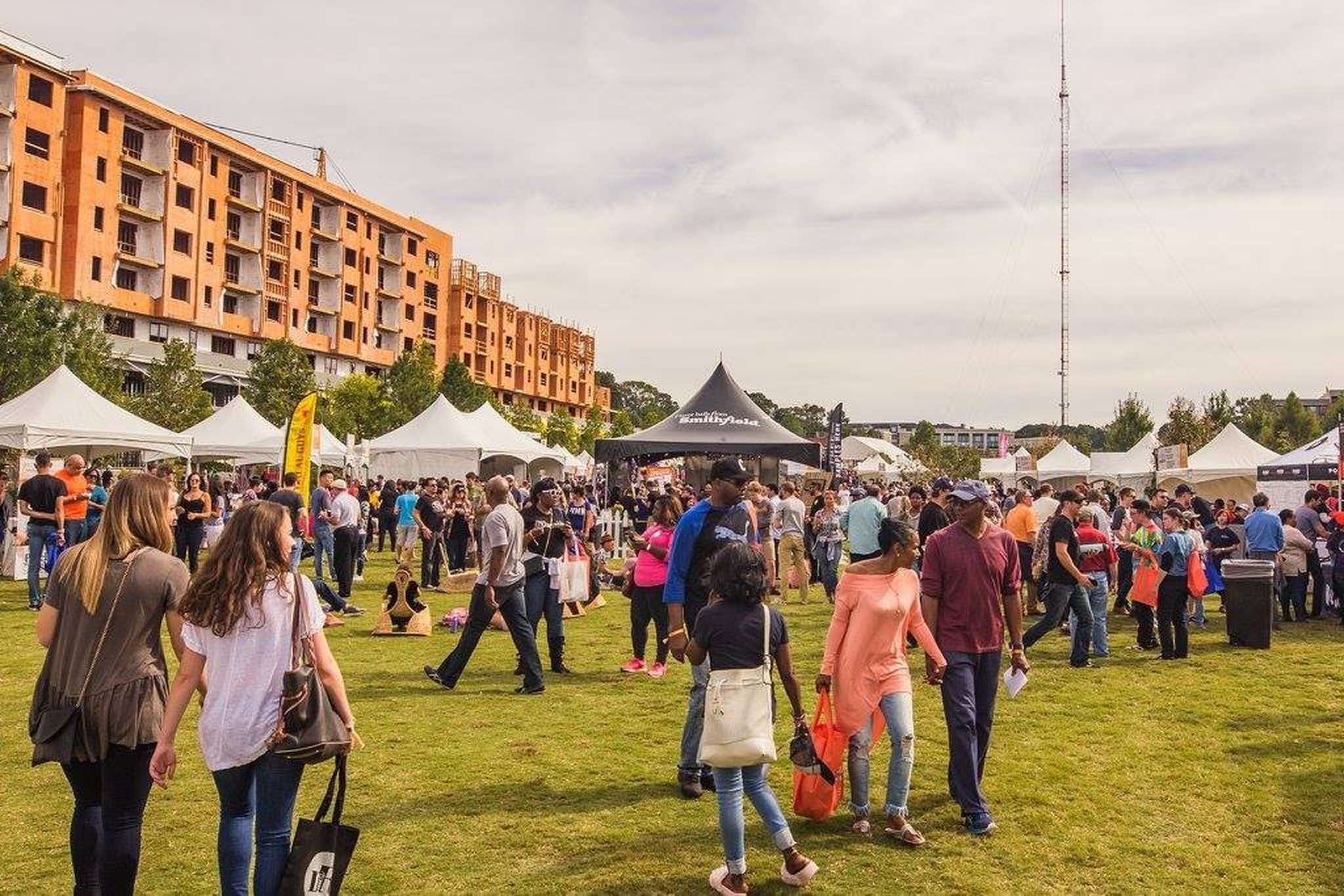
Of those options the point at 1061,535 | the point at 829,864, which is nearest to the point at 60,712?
the point at 829,864

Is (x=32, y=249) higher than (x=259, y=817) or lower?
higher

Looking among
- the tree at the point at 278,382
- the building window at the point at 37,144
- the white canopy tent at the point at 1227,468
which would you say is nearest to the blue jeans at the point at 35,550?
the white canopy tent at the point at 1227,468

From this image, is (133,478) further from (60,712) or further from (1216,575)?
(1216,575)

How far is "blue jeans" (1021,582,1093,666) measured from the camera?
35.1 feet

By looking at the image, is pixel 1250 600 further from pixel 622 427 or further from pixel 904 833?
pixel 622 427

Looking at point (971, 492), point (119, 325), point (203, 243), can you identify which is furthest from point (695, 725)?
point (203, 243)

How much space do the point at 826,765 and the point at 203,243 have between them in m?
56.1

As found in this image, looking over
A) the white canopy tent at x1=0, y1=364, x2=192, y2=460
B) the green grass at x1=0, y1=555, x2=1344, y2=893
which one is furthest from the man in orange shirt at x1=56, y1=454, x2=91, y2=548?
the green grass at x1=0, y1=555, x2=1344, y2=893

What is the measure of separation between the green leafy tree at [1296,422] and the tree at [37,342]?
65.1 meters

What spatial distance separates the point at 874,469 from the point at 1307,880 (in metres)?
58.9

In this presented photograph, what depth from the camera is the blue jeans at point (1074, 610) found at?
10.7 meters

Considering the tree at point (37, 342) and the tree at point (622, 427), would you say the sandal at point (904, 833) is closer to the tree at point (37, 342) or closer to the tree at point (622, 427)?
the tree at point (37, 342)

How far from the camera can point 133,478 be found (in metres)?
3.85

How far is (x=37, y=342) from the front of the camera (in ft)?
115
